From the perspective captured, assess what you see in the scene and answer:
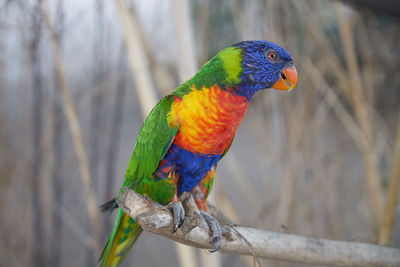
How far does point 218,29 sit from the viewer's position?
2141 millimetres

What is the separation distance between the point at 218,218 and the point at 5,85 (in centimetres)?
145

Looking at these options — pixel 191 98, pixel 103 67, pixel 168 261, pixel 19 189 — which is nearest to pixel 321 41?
pixel 191 98

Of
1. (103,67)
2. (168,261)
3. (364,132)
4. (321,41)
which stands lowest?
(168,261)

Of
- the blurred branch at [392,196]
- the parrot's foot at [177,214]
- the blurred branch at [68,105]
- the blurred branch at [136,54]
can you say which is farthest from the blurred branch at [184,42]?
the blurred branch at [392,196]

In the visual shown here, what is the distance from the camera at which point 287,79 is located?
0.88 meters

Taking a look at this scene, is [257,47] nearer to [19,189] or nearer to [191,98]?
[191,98]

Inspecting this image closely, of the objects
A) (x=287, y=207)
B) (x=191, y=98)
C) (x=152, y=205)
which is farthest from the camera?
(x=287, y=207)

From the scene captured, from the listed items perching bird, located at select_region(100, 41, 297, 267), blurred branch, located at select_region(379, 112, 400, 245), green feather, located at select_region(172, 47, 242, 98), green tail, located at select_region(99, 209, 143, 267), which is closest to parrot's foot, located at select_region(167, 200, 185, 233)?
perching bird, located at select_region(100, 41, 297, 267)

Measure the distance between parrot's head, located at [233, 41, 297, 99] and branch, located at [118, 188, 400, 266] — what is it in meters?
0.38

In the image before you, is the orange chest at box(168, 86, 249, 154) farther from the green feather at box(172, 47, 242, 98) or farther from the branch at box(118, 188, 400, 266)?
the branch at box(118, 188, 400, 266)

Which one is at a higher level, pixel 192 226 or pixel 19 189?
pixel 192 226

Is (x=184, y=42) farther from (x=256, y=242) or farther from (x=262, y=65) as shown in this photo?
(x=256, y=242)

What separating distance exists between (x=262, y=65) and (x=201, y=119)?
0.72 feet

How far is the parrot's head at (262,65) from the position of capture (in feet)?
2.71
